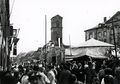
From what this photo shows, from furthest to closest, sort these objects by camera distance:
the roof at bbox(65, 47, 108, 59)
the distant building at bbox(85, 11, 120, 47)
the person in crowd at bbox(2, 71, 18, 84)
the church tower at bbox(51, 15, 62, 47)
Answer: the church tower at bbox(51, 15, 62, 47) → the distant building at bbox(85, 11, 120, 47) → the roof at bbox(65, 47, 108, 59) → the person in crowd at bbox(2, 71, 18, 84)

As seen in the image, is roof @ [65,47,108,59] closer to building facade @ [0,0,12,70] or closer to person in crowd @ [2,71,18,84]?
building facade @ [0,0,12,70]

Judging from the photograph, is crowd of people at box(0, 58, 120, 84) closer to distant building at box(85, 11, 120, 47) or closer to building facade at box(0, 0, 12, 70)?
building facade at box(0, 0, 12, 70)

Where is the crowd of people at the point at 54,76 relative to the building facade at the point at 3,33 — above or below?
below

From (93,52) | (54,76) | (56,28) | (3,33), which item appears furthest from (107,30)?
(54,76)

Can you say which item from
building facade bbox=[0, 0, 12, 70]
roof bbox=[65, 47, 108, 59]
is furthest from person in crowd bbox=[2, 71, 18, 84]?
roof bbox=[65, 47, 108, 59]

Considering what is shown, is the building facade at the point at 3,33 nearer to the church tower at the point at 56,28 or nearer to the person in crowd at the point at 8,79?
the person in crowd at the point at 8,79

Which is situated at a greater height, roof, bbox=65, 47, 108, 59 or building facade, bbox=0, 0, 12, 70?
building facade, bbox=0, 0, 12, 70

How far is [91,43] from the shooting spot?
37.9m

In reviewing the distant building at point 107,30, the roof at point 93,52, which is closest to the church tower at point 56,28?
the distant building at point 107,30

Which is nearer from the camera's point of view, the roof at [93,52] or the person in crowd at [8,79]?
the person in crowd at [8,79]

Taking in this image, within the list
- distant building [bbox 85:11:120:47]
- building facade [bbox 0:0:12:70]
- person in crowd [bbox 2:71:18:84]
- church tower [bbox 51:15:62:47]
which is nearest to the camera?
person in crowd [bbox 2:71:18:84]

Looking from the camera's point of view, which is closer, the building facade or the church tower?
the building facade

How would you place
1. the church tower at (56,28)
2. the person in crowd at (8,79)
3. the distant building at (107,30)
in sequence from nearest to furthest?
the person in crowd at (8,79)
the distant building at (107,30)
the church tower at (56,28)

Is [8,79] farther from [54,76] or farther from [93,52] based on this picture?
[93,52]
